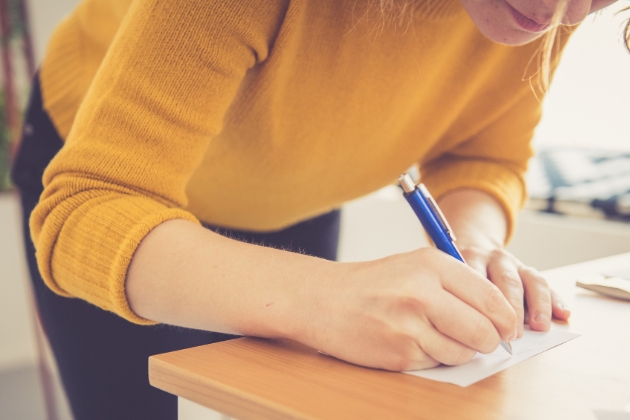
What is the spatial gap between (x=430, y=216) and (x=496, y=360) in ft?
0.40

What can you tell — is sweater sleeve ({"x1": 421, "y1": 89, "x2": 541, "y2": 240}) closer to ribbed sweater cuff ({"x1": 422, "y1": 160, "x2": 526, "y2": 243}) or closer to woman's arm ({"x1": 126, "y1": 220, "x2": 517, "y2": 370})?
ribbed sweater cuff ({"x1": 422, "y1": 160, "x2": 526, "y2": 243})

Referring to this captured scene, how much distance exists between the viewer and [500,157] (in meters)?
0.82

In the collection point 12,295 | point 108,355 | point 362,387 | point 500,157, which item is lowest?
point 12,295

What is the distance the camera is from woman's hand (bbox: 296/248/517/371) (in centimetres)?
37

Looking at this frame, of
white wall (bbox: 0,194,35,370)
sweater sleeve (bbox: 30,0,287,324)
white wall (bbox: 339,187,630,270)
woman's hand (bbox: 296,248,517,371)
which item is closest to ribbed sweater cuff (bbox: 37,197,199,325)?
sweater sleeve (bbox: 30,0,287,324)

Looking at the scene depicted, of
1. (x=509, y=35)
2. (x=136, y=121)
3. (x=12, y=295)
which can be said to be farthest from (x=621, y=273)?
(x=12, y=295)

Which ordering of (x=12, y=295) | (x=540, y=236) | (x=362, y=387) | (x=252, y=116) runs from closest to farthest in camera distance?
(x=362, y=387) → (x=252, y=116) → (x=540, y=236) → (x=12, y=295)

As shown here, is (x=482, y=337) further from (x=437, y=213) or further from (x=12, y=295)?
(x=12, y=295)

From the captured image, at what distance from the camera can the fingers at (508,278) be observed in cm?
47

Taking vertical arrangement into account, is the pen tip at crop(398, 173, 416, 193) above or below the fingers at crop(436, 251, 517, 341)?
above

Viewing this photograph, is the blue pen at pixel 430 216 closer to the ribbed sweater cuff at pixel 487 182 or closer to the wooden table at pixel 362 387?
the wooden table at pixel 362 387

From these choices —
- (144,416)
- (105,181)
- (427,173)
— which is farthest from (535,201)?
(105,181)

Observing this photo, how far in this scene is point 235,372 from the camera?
34cm

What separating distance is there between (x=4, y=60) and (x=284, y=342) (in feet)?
6.85
